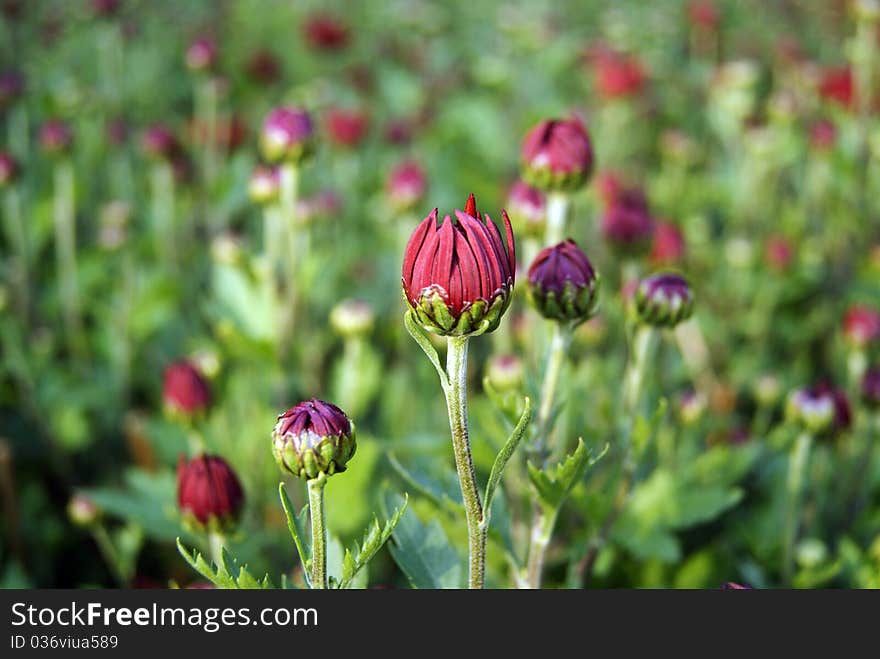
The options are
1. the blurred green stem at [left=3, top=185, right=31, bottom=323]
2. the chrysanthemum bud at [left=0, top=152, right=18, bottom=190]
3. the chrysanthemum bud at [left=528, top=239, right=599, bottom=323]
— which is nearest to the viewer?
the chrysanthemum bud at [left=528, top=239, right=599, bottom=323]

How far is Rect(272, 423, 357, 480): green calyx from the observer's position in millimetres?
796

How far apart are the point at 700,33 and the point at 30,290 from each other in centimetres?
287

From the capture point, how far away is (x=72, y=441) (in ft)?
5.71

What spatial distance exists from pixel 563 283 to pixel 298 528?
1.20 ft

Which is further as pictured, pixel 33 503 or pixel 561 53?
pixel 561 53

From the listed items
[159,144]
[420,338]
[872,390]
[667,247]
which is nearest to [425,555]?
[420,338]

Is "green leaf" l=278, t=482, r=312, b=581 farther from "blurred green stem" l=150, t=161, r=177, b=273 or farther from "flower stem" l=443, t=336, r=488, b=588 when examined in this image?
"blurred green stem" l=150, t=161, r=177, b=273

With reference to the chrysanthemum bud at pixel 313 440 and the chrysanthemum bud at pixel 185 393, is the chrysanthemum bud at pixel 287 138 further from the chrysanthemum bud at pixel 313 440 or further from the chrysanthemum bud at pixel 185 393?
the chrysanthemum bud at pixel 313 440

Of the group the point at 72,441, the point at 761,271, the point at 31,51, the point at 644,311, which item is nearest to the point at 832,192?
the point at 761,271

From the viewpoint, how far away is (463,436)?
748mm

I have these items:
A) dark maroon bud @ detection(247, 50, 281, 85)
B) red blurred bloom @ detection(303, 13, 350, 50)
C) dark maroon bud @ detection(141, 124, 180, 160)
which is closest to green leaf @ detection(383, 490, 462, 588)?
dark maroon bud @ detection(141, 124, 180, 160)

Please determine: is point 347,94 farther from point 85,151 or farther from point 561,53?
point 85,151

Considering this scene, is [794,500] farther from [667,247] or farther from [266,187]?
[266,187]

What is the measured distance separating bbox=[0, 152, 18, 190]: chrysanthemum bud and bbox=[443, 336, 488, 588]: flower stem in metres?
1.46
